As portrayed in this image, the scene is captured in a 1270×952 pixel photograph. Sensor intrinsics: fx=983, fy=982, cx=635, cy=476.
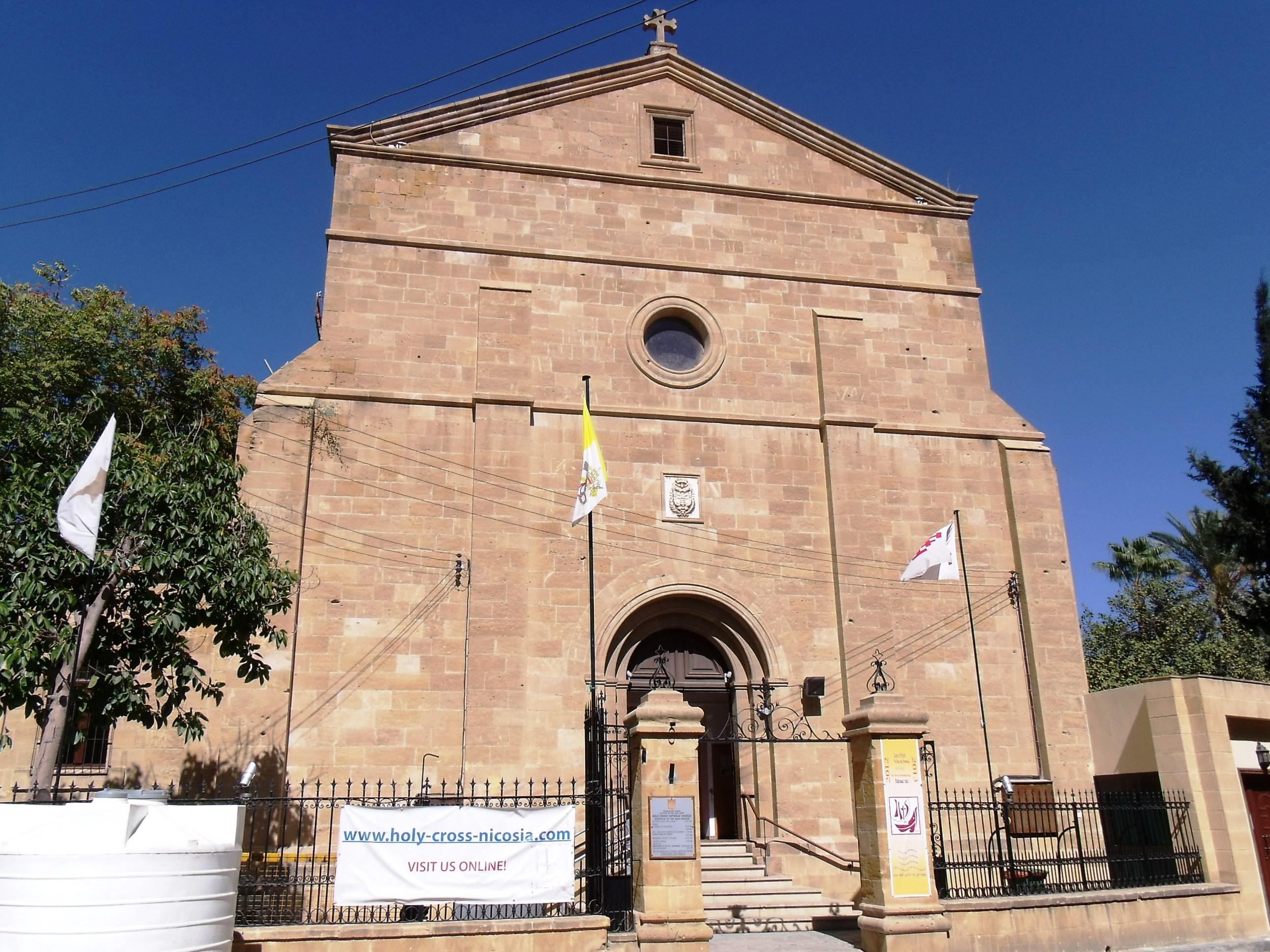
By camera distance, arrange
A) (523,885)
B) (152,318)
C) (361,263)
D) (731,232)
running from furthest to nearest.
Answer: (152,318) → (731,232) → (361,263) → (523,885)

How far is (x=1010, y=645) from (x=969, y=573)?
4.22 feet

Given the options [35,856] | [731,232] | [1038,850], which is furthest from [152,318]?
[1038,850]

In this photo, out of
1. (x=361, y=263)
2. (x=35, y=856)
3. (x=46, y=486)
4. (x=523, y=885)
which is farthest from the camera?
(x=361, y=263)

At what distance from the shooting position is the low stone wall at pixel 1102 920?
10688 mm

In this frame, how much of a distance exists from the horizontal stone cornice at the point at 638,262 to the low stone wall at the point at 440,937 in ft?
33.8

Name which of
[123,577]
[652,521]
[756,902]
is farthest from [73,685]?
[756,902]

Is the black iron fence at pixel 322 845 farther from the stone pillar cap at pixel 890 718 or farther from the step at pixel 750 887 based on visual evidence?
the stone pillar cap at pixel 890 718

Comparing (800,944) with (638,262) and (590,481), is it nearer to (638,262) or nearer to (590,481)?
(590,481)

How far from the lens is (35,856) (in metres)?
7.21

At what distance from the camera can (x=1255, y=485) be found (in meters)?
20.7

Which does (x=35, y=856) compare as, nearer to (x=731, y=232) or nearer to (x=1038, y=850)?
(x=1038, y=850)

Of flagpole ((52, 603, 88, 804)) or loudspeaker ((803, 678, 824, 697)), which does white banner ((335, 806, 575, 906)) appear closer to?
flagpole ((52, 603, 88, 804))

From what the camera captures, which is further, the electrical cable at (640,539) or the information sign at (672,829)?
the electrical cable at (640,539)

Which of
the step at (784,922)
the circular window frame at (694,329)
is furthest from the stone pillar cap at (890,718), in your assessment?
the circular window frame at (694,329)
